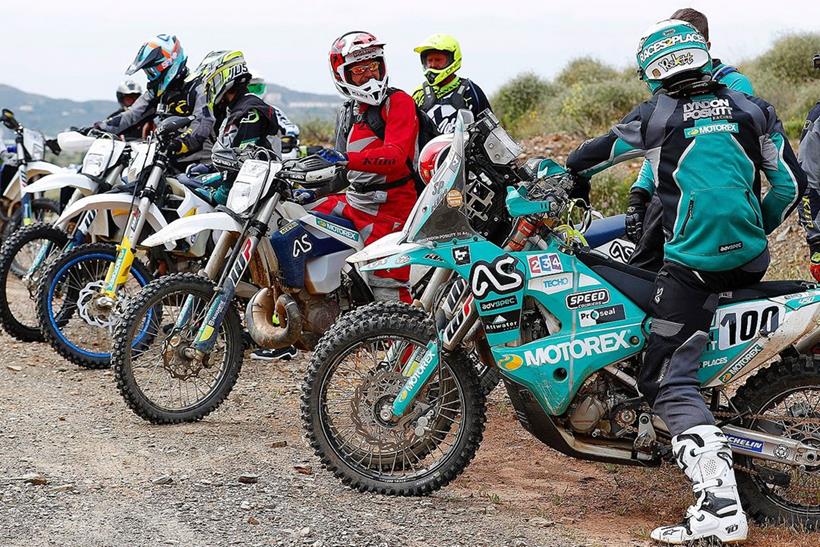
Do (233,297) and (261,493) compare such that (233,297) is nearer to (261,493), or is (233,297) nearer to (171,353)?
(171,353)

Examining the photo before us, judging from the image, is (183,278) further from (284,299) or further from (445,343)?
(445,343)

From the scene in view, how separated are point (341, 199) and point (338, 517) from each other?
239cm

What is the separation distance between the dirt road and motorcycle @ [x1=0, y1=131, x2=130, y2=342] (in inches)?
65.4

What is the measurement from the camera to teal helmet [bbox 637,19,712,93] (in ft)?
15.4

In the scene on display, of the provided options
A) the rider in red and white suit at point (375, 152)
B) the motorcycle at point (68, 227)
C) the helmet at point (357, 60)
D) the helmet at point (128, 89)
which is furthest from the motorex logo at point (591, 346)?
the helmet at point (128, 89)

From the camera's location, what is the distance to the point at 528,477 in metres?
5.85

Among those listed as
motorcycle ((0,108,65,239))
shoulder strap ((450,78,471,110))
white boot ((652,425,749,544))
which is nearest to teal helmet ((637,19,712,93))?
white boot ((652,425,749,544))

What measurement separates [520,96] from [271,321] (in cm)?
1617

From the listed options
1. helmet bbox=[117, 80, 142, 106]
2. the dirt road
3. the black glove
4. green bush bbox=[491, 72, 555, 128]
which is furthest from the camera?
green bush bbox=[491, 72, 555, 128]

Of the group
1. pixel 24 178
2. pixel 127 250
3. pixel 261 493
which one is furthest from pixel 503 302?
pixel 24 178

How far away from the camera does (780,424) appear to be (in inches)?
195

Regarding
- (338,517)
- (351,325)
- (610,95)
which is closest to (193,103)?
(351,325)

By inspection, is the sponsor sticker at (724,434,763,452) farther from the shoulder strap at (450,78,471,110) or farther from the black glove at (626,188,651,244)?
the shoulder strap at (450,78,471,110)

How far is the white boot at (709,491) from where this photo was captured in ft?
15.1
